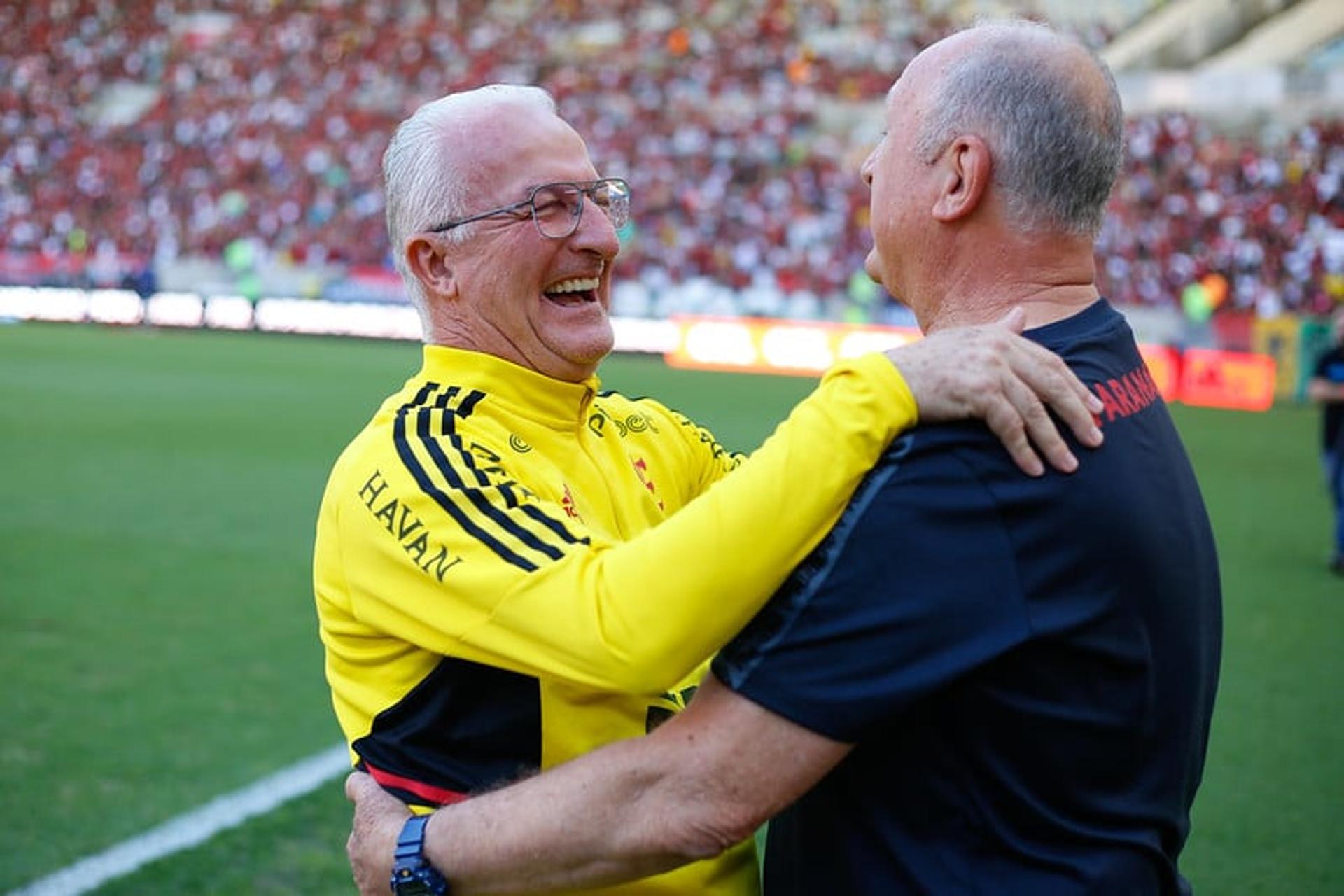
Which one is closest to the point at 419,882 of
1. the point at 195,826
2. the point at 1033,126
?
the point at 1033,126

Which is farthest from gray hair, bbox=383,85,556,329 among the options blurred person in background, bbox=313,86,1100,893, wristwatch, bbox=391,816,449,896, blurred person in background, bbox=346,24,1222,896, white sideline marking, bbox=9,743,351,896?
white sideline marking, bbox=9,743,351,896

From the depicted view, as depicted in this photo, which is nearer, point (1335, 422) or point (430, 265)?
point (430, 265)

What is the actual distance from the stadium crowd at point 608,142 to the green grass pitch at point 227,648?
12.5 metres

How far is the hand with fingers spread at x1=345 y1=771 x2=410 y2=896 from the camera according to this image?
2162 millimetres

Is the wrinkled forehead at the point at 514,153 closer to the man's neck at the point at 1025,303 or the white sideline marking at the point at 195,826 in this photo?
the man's neck at the point at 1025,303

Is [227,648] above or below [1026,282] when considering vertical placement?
below

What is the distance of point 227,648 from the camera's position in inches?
286

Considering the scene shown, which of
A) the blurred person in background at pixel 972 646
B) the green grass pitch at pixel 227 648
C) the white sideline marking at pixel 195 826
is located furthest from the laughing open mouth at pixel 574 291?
the white sideline marking at pixel 195 826

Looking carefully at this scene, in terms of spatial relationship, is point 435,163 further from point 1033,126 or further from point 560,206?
point 1033,126

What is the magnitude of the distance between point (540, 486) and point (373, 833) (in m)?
0.61

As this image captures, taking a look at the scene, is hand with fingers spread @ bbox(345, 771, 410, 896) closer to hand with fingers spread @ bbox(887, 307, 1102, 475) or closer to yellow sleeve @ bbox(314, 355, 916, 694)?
yellow sleeve @ bbox(314, 355, 916, 694)

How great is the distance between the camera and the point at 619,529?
260cm

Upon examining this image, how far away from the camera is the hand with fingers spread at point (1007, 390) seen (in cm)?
179

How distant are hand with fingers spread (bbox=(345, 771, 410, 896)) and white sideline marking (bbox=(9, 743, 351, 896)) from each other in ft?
8.41
